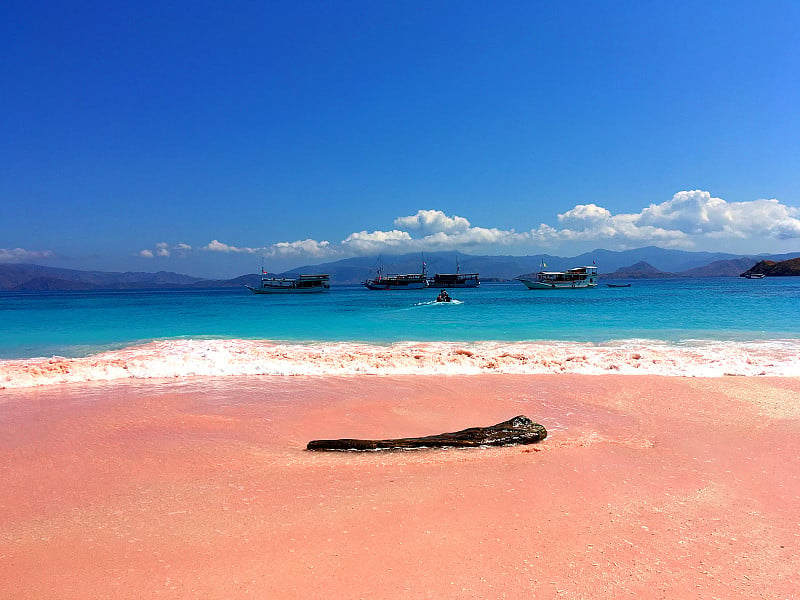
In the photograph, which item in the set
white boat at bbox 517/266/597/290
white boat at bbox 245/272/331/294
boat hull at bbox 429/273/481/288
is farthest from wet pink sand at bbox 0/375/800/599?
boat hull at bbox 429/273/481/288

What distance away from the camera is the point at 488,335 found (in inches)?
774

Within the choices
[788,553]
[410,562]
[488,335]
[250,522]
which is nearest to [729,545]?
[788,553]

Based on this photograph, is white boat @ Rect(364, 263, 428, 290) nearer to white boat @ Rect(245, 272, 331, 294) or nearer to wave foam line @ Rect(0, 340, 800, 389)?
white boat @ Rect(245, 272, 331, 294)

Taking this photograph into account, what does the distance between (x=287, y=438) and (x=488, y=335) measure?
559 inches

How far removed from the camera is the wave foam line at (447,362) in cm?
1112

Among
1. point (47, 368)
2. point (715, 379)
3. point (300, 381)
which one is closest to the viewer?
point (715, 379)

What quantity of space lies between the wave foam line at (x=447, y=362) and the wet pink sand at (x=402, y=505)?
10.6 feet

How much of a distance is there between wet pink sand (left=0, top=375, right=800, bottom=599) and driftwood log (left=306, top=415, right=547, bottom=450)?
17 centimetres

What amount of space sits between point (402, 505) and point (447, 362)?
8.08 m

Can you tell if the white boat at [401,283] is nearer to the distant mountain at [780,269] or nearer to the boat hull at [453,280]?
the boat hull at [453,280]

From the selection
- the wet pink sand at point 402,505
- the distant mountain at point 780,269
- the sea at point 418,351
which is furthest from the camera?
the distant mountain at point 780,269

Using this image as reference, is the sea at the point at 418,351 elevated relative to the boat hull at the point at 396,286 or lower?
lower

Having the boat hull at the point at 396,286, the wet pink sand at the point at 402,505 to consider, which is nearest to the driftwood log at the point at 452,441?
the wet pink sand at the point at 402,505

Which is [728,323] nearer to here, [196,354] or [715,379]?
[715,379]
